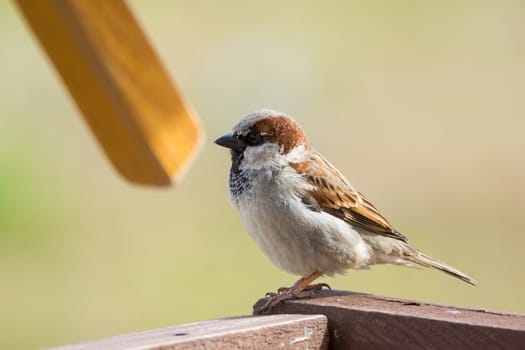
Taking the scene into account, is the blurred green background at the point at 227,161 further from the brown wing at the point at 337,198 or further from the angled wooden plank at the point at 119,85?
the angled wooden plank at the point at 119,85

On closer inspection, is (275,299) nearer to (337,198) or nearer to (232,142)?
(232,142)

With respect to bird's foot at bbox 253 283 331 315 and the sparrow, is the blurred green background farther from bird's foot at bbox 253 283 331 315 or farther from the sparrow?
bird's foot at bbox 253 283 331 315

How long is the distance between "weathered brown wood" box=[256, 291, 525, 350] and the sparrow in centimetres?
60

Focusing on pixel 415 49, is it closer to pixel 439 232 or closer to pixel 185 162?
pixel 439 232

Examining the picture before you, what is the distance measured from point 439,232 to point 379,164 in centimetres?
72

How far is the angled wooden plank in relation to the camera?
1.18 meters

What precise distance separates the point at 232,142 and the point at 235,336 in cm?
103

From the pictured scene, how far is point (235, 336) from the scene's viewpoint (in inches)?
56.1

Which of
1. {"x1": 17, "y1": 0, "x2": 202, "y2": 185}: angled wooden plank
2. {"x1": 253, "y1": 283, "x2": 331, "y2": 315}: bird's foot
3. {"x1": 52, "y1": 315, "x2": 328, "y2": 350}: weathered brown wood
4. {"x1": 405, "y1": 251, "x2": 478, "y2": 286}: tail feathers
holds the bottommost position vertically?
{"x1": 405, "y1": 251, "x2": 478, "y2": 286}: tail feathers

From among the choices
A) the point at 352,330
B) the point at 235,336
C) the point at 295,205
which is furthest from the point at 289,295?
the point at 295,205

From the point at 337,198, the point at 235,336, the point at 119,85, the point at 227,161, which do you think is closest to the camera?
the point at 119,85

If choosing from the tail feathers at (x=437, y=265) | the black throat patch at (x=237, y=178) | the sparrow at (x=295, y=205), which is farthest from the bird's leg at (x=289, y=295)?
the tail feathers at (x=437, y=265)

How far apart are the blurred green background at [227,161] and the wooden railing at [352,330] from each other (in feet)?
9.29

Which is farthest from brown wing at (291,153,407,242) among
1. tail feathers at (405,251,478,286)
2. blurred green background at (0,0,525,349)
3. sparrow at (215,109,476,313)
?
blurred green background at (0,0,525,349)
